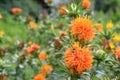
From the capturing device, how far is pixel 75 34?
222 cm

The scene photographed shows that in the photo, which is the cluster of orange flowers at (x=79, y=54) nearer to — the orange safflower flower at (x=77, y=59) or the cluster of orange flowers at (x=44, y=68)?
the orange safflower flower at (x=77, y=59)

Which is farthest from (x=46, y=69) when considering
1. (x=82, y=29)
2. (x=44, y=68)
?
(x=82, y=29)

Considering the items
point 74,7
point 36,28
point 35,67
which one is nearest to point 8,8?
point 36,28

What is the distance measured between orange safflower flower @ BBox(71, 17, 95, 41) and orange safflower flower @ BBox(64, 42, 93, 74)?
0.09 metres

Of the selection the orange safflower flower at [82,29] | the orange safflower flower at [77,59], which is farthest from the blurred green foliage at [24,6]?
the orange safflower flower at [77,59]

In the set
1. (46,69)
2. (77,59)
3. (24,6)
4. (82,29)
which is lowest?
(77,59)

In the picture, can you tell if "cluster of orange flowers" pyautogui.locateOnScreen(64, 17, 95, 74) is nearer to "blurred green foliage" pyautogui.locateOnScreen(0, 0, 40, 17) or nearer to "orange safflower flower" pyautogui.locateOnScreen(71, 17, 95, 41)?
"orange safflower flower" pyautogui.locateOnScreen(71, 17, 95, 41)

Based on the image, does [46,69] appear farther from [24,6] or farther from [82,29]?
[24,6]

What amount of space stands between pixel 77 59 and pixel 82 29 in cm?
20

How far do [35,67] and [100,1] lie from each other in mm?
6730

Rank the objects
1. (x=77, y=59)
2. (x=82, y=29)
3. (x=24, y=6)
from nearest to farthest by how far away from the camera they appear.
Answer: (x=77, y=59), (x=82, y=29), (x=24, y=6)

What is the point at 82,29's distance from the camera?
2.20 meters

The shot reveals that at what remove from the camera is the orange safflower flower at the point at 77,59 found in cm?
208

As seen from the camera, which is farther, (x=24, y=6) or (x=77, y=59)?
(x=24, y=6)
